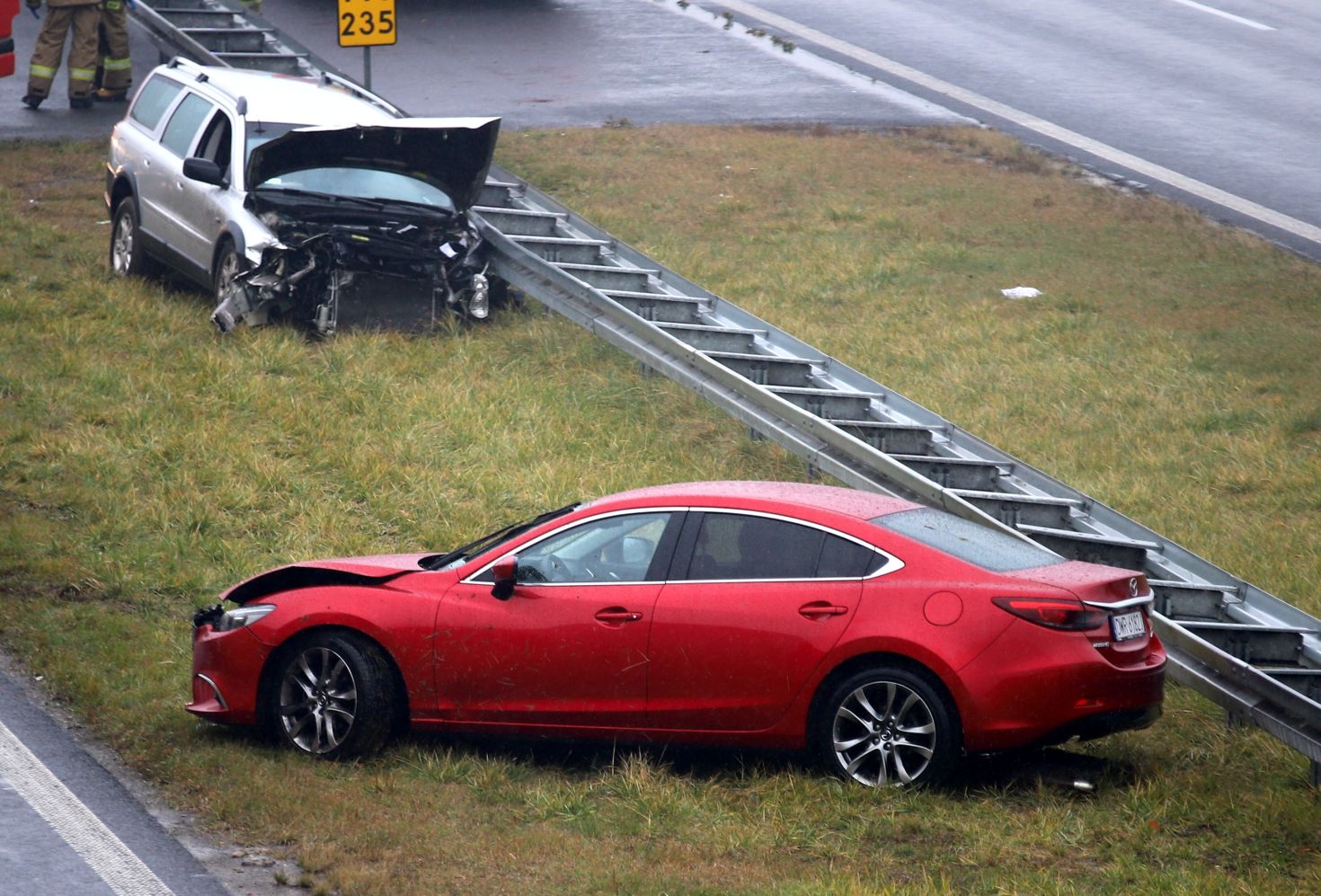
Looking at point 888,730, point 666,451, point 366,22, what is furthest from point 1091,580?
point 366,22

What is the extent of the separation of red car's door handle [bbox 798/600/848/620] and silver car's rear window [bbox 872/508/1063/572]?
1.54 ft

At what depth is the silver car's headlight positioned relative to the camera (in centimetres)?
773

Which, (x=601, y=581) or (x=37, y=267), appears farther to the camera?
(x=37, y=267)

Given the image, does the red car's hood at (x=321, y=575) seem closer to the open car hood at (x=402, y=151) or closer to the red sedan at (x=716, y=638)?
the red sedan at (x=716, y=638)

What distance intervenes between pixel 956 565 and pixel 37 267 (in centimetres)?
1076

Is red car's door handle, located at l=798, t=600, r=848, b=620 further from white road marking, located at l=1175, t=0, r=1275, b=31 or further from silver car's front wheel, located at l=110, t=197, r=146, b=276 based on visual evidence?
white road marking, located at l=1175, t=0, r=1275, b=31

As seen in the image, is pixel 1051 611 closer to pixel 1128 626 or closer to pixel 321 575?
pixel 1128 626

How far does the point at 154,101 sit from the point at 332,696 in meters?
9.25

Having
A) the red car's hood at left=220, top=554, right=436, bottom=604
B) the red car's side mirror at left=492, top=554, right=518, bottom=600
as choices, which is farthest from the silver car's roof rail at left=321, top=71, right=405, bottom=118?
the red car's side mirror at left=492, top=554, right=518, bottom=600

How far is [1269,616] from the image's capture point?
8812mm

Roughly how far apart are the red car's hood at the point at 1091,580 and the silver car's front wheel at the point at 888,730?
2.26 feet

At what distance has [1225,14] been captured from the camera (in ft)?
87.5

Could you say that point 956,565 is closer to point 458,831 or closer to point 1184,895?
point 1184,895

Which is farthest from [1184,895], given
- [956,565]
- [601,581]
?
[601,581]
